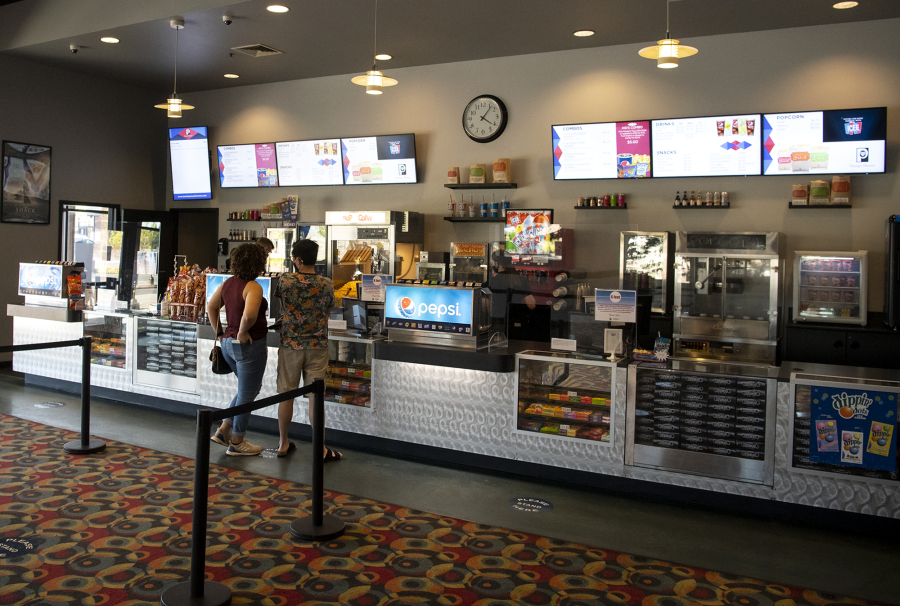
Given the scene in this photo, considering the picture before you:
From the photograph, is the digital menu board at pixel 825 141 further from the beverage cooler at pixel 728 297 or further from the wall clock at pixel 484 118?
the wall clock at pixel 484 118

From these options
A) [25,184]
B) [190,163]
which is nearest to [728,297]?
[190,163]

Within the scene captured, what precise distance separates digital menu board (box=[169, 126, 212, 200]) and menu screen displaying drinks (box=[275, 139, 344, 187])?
1363mm

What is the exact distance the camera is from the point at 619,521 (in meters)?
3.88

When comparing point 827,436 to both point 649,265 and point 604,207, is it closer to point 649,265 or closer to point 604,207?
point 649,265

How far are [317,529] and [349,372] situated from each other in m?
1.87

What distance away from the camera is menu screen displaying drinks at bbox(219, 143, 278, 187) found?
353 inches

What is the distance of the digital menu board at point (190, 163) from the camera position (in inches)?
375

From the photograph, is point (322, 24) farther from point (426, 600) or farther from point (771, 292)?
point (426, 600)

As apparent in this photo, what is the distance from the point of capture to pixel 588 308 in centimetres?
478

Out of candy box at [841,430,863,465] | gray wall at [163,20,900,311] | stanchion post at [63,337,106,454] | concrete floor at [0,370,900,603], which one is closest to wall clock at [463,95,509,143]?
gray wall at [163,20,900,311]

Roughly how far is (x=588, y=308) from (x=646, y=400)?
32.4 inches

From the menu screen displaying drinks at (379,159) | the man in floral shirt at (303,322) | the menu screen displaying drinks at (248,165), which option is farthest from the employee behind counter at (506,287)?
the menu screen displaying drinks at (248,165)

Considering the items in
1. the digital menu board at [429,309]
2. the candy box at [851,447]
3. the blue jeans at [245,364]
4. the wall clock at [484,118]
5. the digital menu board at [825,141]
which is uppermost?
the wall clock at [484,118]

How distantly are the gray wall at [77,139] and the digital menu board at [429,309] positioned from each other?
5910 mm
